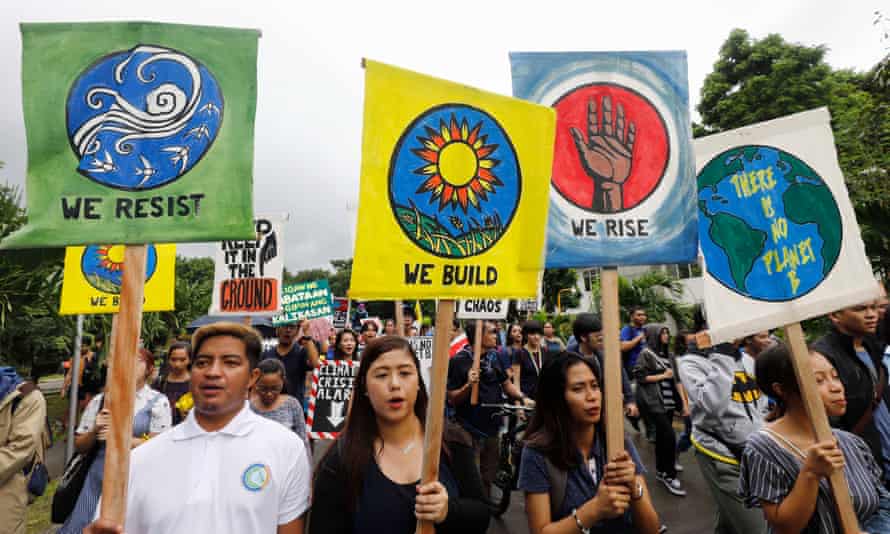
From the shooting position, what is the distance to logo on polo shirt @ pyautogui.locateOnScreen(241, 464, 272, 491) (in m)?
1.91

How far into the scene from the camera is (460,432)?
2.25 m

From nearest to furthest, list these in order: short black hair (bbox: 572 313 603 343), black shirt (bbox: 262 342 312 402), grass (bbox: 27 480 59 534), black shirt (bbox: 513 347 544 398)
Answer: short black hair (bbox: 572 313 603 343), grass (bbox: 27 480 59 534), black shirt (bbox: 262 342 312 402), black shirt (bbox: 513 347 544 398)

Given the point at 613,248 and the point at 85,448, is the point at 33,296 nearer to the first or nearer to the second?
the point at 85,448

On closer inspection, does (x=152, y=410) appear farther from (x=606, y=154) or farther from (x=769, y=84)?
(x=769, y=84)

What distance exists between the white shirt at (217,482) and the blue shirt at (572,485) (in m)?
0.94

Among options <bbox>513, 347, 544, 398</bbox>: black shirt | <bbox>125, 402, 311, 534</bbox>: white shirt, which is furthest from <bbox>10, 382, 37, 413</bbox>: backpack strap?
<bbox>513, 347, 544, 398</bbox>: black shirt

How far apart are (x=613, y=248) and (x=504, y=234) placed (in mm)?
564

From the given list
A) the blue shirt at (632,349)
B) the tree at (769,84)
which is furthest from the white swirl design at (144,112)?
the tree at (769,84)

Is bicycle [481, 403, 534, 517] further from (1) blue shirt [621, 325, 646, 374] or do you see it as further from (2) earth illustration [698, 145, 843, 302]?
(2) earth illustration [698, 145, 843, 302]

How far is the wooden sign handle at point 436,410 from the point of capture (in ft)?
6.29

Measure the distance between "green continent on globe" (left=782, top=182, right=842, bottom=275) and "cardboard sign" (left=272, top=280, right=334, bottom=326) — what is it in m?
7.33

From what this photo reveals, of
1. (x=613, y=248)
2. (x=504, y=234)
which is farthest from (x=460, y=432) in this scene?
(x=613, y=248)

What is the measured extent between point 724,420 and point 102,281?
5.83 m

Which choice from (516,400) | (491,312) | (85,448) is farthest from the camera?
(491,312)
